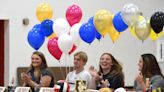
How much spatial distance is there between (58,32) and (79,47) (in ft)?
9.86

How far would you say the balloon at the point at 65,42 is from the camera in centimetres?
571

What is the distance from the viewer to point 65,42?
5680mm

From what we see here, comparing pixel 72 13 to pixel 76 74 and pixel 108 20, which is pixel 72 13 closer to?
pixel 108 20

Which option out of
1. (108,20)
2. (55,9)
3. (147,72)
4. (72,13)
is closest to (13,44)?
(55,9)

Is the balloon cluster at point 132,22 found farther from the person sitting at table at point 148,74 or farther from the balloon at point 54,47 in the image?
the person sitting at table at point 148,74

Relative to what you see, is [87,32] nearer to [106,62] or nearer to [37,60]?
[106,62]

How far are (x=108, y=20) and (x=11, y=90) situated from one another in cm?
211

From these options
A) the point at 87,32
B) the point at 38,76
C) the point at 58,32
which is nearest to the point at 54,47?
the point at 58,32

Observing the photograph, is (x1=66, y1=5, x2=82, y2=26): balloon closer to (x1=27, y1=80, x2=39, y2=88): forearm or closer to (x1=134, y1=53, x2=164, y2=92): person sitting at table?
(x1=27, y1=80, x2=39, y2=88): forearm

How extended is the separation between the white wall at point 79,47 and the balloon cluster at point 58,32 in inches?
77.4

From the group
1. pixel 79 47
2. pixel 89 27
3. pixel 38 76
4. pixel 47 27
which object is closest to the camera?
pixel 38 76

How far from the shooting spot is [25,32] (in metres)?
8.36

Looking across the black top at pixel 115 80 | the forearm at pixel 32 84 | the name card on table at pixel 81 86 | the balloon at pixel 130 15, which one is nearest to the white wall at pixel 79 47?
the balloon at pixel 130 15

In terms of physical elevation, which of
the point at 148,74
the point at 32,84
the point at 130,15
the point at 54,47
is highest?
the point at 130,15
